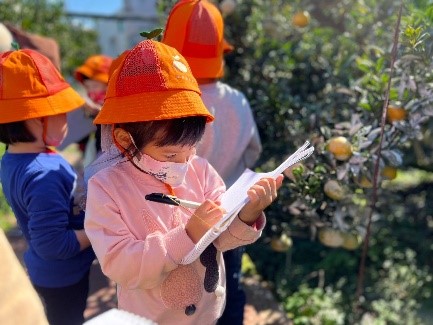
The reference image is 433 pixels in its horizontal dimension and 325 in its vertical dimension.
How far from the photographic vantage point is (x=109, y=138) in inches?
63.7

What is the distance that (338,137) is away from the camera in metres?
2.25

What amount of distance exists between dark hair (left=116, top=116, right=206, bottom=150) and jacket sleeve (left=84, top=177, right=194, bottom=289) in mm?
198

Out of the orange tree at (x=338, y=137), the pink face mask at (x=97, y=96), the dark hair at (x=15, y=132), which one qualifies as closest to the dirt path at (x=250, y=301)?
the orange tree at (x=338, y=137)

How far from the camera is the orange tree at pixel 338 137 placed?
2.24 m

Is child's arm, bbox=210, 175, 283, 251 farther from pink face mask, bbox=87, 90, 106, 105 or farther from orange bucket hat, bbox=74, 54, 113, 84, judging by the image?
orange bucket hat, bbox=74, 54, 113, 84

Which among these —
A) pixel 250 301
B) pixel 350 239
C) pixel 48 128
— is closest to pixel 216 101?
pixel 48 128

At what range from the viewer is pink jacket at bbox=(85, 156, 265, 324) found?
1405mm

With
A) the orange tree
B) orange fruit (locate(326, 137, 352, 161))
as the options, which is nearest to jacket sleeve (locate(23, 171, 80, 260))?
the orange tree

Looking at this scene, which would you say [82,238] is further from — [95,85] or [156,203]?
[95,85]

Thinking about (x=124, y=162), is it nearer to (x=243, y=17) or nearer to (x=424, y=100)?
(x=424, y=100)

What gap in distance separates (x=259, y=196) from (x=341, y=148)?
896 millimetres

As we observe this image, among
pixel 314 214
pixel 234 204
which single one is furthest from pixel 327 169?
pixel 234 204

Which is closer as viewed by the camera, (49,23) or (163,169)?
(163,169)

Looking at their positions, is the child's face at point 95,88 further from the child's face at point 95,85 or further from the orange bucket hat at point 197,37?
the orange bucket hat at point 197,37
